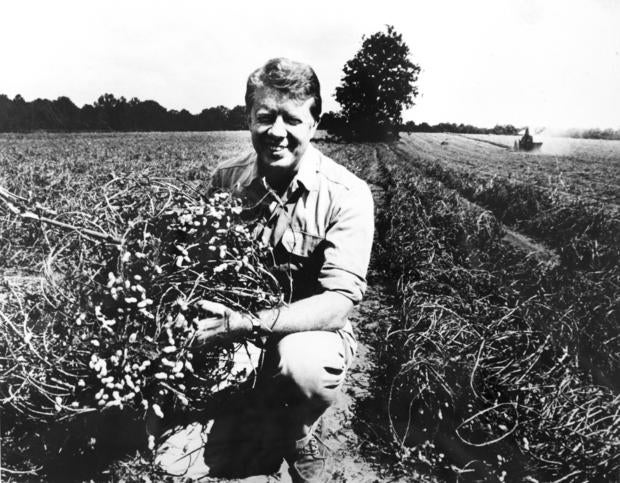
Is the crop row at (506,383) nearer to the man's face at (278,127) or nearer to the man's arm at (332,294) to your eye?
the man's arm at (332,294)

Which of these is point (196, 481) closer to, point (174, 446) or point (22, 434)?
point (174, 446)

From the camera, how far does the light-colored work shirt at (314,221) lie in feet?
7.38

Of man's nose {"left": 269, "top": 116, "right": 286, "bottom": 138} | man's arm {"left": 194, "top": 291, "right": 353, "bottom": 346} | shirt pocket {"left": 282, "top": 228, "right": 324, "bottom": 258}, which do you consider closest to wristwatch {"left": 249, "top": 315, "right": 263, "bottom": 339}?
man's arm {"left": 194, "top": 291, "right": 353, "bottom": 346}

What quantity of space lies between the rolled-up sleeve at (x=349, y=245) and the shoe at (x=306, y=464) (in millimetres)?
802

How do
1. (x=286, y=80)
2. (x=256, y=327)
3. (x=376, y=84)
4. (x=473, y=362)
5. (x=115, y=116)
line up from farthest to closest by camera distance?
(x=115, y=116) < (x=376, y=84) < (x=473, y=362) < (x=286, y=80) < (x=256, y=327)

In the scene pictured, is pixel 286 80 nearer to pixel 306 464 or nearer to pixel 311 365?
pixel 311 365

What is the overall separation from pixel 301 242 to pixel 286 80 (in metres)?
0.89

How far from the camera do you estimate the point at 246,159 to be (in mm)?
2727

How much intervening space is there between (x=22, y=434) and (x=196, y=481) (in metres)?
1.02

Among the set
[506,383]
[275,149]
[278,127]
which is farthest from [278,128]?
[506,383]

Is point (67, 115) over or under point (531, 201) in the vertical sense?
over

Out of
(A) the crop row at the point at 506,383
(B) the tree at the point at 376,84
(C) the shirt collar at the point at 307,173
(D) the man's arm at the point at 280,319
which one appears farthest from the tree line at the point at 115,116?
(D) the man's arm at the point at 280,319

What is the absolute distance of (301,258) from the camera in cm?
237

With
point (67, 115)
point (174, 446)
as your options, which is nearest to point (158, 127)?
point (67, 115)
